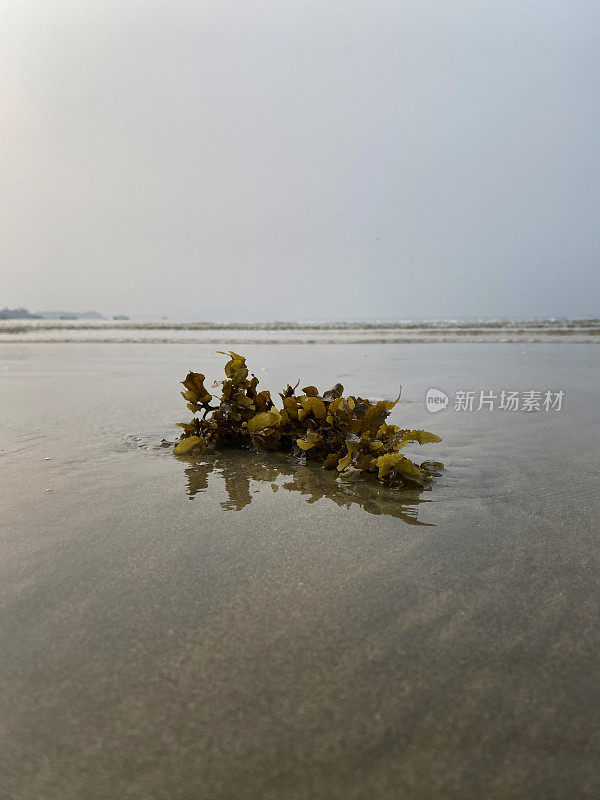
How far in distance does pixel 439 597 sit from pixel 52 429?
2.36m

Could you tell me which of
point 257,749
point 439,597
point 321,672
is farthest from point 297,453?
point 257,749

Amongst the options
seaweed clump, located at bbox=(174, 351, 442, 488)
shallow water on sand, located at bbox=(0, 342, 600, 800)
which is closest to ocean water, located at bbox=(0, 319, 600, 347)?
seaweed clump, located at bbox=(174, 351, 442, 488)

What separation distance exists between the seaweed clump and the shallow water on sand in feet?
0.38

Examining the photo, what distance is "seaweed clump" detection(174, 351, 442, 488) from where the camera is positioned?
6.47 ft

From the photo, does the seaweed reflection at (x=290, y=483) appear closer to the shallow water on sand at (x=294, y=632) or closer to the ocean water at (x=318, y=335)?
the shallow water on sand at (x=294, y=632)

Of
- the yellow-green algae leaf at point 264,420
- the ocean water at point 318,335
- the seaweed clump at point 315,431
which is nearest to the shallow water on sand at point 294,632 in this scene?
the seaweed clump at point 315,431

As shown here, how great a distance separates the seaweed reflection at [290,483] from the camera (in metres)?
1.70

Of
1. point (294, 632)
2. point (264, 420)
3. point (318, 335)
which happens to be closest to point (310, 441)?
point (264, 420)

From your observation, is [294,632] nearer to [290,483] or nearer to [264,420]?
[290,483]

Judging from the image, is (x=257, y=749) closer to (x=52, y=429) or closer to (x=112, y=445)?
(x=112, y=445)

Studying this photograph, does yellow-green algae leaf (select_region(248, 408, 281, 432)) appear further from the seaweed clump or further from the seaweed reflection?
the seaweed reflection

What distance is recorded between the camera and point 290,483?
1.94 meters

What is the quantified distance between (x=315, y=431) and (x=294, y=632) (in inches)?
51.3

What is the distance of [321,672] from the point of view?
87 cm
